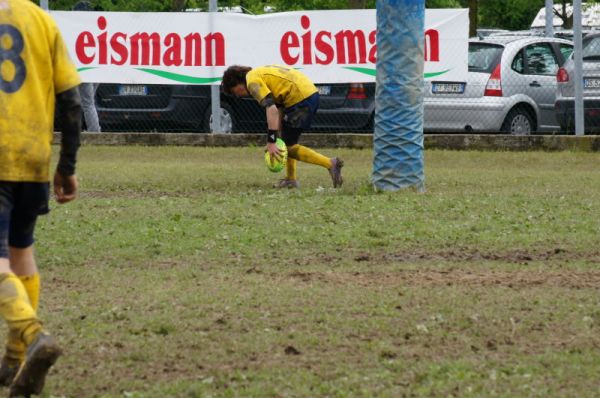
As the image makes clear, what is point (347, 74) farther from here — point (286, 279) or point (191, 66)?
point (286, 279)

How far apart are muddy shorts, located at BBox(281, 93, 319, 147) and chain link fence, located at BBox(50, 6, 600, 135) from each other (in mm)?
5512

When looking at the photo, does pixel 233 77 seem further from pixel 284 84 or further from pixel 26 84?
pixel 26 84

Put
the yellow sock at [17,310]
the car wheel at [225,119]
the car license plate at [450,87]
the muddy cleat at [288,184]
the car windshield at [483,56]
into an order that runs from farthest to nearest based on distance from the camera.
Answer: the car wheel at [225,119]
the car windshield at [483,56]
the car license plate at [450,87]
the muddy cleat at [288,184]
the yellow sock at [17,310]

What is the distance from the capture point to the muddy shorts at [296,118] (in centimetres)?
1495

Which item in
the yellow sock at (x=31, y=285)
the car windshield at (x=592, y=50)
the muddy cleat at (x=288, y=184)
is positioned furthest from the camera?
the car windshield at (x=592, y=50)

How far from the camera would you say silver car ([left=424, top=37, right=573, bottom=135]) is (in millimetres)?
20422

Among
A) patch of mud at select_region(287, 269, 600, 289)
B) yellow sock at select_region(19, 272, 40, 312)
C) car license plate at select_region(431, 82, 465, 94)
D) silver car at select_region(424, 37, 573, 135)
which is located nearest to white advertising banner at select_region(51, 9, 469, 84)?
car license plate at select_region(431, 82, 465, 94)

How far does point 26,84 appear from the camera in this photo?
229 inches

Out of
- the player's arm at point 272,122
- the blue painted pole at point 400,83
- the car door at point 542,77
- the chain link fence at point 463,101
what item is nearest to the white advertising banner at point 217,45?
the chain link fence at point 463,101

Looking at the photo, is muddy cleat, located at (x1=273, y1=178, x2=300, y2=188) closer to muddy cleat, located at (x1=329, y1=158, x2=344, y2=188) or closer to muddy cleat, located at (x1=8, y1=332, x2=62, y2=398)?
muddy cleat, located at (x1=329, y1=158, x2=344, y2=188)

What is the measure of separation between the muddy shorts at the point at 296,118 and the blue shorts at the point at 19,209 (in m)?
9.00

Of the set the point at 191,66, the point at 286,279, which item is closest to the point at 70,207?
the point at 286,279

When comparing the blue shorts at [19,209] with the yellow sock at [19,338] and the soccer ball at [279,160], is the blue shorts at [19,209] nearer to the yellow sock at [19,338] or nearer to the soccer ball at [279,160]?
the yellow sock at [19,338]

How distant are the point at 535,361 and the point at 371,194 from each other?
7.49 m
